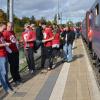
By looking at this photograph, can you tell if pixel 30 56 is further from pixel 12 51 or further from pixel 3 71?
pixel 3 71

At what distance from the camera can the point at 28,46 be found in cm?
1664

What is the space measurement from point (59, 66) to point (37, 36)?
2.07 m

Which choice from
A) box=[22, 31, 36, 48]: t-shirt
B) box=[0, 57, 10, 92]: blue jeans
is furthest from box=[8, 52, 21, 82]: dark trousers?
box=[22, 31, 36, 48]: t-shirt

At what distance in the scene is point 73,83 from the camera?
1392cm

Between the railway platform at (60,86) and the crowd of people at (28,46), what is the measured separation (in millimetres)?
509

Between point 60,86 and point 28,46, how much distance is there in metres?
3.86

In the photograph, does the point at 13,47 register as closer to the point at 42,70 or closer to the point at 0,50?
the point at 0,50

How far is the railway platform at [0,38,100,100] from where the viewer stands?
37.4ft

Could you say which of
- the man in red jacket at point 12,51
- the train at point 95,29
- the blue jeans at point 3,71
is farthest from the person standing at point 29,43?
the blue jeans at point 3,71

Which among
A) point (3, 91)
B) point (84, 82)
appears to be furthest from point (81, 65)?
point (3, 91)

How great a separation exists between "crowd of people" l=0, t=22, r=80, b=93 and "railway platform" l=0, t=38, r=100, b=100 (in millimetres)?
509

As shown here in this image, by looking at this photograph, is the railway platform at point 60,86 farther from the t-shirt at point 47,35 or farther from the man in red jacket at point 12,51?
the t-shirt at point 47,35

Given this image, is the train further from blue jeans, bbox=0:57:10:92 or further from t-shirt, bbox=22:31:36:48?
blue jeans, bbox=0:57:10:92

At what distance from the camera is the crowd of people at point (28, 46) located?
11.7 m
